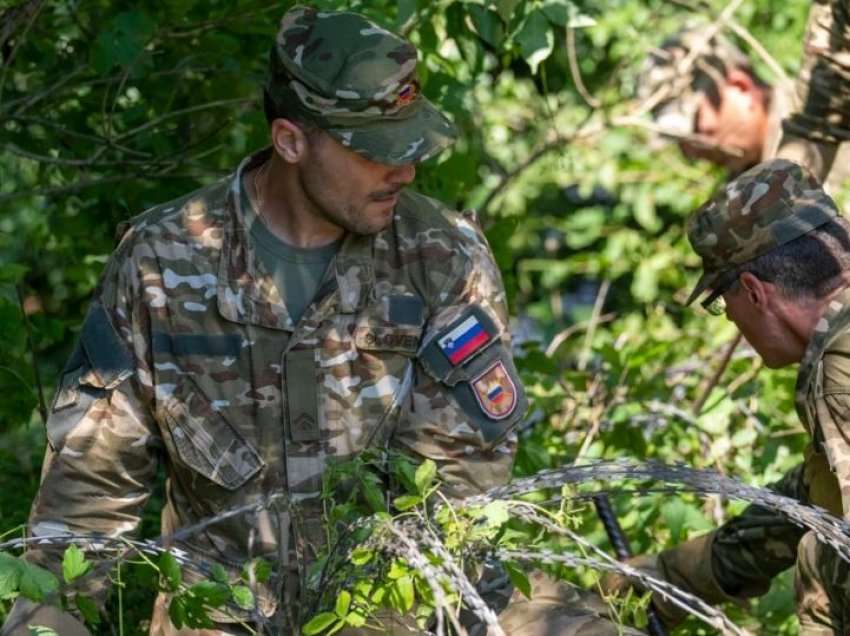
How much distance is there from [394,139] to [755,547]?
148cm

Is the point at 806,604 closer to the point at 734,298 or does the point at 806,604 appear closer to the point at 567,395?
the point at 734,298

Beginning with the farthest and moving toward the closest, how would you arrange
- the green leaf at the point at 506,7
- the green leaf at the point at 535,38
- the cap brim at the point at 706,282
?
1. the green leaf at the point at 535,38
2. the green leaf at the point at 506,7
3. the cap brim at the point at 706,282

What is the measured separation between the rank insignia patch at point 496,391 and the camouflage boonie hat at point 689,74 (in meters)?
3.87

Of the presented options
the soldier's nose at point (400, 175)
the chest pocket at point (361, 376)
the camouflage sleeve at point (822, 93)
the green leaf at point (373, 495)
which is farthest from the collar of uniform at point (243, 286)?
the camouflage sleeve at point (822, 93)

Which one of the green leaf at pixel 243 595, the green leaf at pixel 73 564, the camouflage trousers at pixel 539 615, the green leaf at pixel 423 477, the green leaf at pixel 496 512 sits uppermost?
the green leaf at pixel 423 477

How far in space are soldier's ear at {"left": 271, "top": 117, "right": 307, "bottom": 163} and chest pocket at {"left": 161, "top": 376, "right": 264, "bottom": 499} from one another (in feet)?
1.74

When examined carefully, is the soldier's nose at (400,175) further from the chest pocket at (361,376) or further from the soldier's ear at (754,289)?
the soldier's ear at (754,289)

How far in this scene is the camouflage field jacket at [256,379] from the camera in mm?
3873

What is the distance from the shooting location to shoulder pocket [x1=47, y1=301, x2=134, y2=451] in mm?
3846

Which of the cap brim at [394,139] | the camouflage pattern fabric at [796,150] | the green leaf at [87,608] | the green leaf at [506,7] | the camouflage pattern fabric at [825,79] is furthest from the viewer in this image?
the camouflage pattern fabric at [796,150]

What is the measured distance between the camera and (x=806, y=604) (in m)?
4.43

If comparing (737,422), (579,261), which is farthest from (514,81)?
(737,422)

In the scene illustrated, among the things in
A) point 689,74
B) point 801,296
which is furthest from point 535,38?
point 689,74

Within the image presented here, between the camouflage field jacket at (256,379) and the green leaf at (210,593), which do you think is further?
the camouflage field jacket at (256,379)
